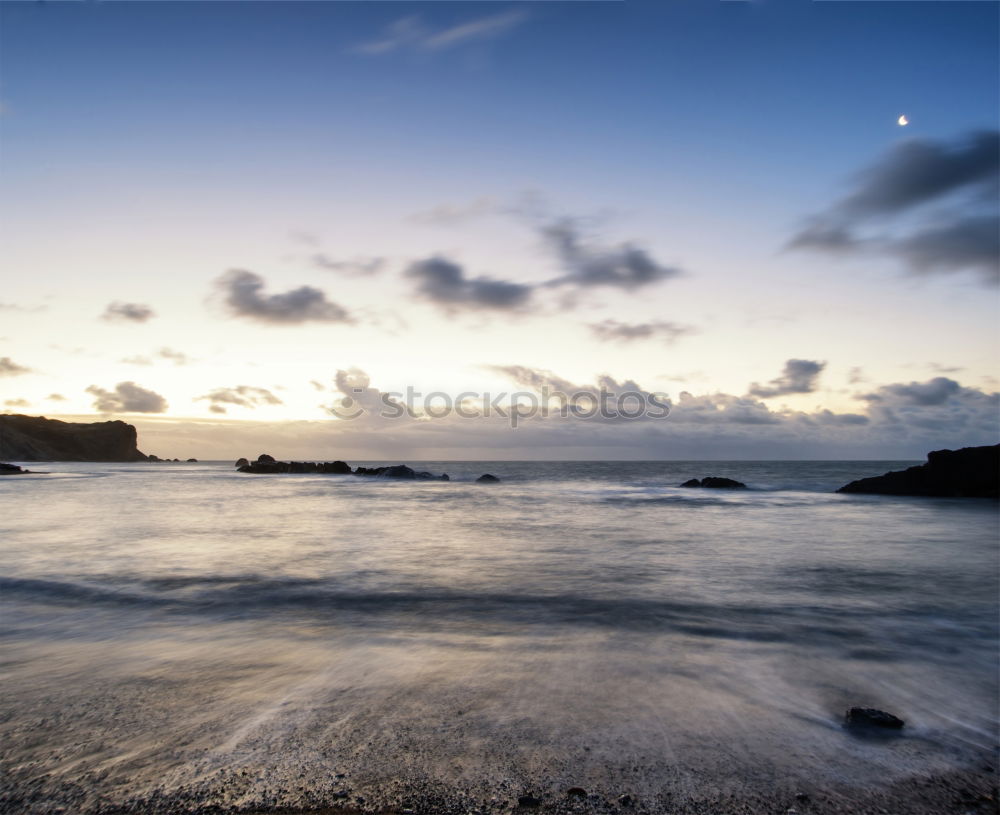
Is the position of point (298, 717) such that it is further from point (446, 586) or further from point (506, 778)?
point (446, 586)

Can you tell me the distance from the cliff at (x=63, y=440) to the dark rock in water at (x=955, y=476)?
199777 millimetres

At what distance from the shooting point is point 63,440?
170375 mm

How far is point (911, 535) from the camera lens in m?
19.6

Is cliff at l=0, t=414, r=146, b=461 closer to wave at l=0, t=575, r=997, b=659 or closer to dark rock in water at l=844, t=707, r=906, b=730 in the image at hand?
wave at l=0, t=575, r=997, b=659

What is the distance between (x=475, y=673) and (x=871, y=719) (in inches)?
145

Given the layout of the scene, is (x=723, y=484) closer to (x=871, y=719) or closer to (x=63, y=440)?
(x=871, y=719)

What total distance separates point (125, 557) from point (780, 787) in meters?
15.3

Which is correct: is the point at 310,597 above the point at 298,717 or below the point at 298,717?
below

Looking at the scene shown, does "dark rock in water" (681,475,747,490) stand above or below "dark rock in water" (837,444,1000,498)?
below

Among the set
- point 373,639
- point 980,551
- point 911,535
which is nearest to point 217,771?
point 373,639

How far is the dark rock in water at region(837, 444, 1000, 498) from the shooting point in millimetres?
33188

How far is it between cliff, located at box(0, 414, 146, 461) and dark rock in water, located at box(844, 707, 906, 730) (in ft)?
658

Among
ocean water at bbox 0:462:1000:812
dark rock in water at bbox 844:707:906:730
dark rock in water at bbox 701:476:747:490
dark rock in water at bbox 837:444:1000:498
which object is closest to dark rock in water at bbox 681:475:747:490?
dark rock in water at bbox 701:476:747:490

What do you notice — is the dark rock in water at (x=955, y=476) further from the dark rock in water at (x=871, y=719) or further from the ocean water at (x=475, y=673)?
the dark rock in water at (x=871, y=719)
